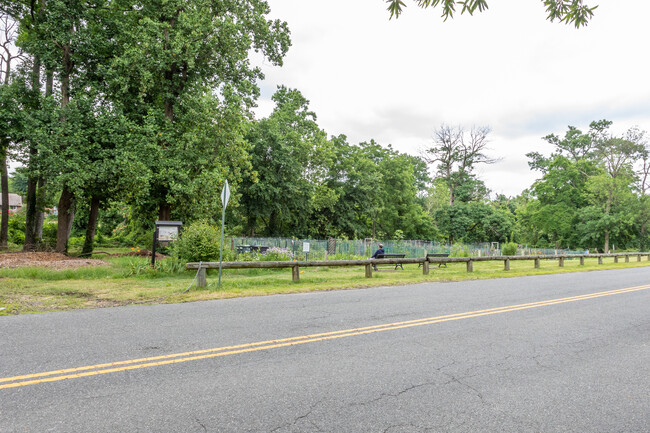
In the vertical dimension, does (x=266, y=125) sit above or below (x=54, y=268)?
above

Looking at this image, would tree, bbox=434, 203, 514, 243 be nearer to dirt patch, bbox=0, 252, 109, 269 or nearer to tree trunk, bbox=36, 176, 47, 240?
dirt patch, bbox=0, 252, 109, 269

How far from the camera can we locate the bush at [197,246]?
13.4 m

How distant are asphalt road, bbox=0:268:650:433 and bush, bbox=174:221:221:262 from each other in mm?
6337

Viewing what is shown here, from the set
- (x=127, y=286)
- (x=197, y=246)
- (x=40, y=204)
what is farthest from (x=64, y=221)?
(x=127, y=286)

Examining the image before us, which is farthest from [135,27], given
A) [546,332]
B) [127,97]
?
[546,332]

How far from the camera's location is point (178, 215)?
70.8ft

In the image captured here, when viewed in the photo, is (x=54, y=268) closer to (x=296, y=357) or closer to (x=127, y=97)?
(x=127, y=97)

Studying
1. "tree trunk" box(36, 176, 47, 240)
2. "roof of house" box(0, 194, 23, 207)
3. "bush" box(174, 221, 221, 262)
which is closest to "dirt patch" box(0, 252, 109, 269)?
"bush" box(174, 221, 221, 262)

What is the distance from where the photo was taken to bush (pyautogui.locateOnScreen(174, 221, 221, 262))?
13352mm

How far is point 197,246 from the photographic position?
13539mm

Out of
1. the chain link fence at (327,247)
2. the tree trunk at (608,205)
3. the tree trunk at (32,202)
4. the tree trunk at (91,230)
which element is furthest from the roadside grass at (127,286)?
the tree trunk at (608,205)

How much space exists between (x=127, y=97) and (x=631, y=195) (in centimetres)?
5515

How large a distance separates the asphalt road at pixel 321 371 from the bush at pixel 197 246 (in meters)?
6.34

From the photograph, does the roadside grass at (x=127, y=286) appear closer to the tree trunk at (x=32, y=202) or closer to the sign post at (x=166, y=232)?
the sign post at (x=166, y=232)
